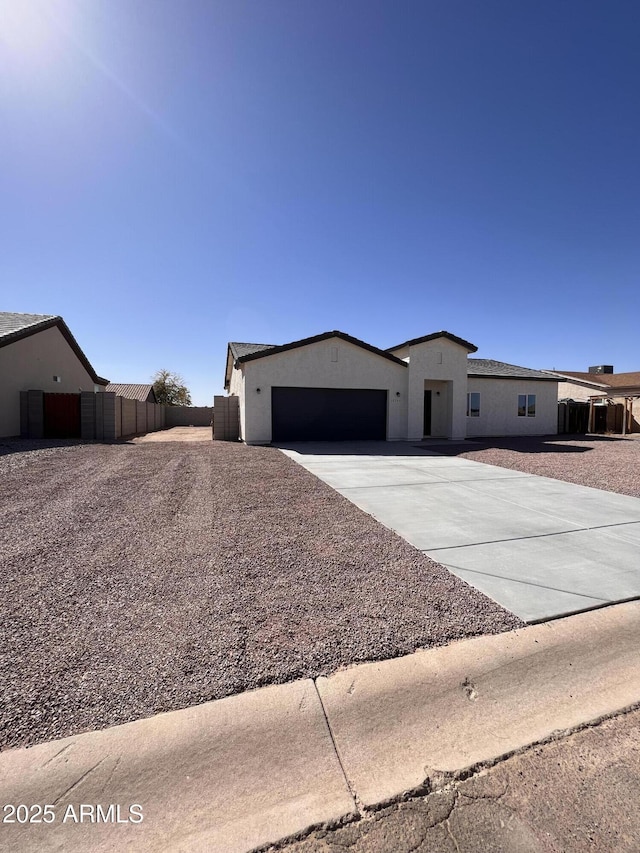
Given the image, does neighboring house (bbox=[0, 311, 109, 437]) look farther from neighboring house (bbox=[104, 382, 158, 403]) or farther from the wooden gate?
neighboring house (bbox=[104, 382, 158, 403])

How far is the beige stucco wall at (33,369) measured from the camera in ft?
46.5

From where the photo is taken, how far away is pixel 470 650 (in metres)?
2.51

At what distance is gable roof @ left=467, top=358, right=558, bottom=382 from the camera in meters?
18.7

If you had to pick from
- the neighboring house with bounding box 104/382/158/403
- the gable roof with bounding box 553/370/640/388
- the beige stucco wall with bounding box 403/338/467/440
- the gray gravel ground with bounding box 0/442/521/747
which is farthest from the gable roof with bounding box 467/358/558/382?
the neighboring house with bounding box 104/382/158/403

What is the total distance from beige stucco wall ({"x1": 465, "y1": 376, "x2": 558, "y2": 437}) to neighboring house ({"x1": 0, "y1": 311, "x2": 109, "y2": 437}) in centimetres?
1939

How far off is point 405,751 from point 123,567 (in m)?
2.97

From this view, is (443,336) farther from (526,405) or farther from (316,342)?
(526,405)

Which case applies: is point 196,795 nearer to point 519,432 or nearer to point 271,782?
point 271,782

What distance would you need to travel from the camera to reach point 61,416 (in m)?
15.4

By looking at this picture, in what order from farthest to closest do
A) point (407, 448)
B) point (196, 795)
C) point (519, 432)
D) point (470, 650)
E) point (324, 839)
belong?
point (519, 432)
point (407, 448)
point (470, 650)
point (196, 795)
point (324, 839)

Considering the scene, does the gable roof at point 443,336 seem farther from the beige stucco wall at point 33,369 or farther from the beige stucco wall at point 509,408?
the beige stucco wall at point 33,369

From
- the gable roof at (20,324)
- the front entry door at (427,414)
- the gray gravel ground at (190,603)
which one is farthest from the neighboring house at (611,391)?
the gable roof at (20,324)

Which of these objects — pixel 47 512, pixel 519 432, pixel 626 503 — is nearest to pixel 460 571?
pixel 626 503

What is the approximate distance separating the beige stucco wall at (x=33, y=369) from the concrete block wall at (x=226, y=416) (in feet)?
24.9
